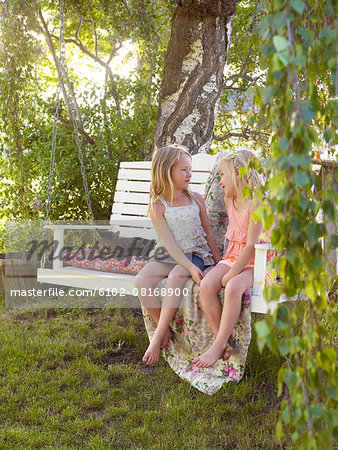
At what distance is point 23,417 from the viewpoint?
2295 millimetres

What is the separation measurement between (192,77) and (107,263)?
1568 millimetres

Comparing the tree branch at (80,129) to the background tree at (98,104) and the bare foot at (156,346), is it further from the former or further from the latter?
the bare foot at (156,346)

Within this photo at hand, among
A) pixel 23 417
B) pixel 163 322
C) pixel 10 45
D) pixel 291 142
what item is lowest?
pixel 23 417

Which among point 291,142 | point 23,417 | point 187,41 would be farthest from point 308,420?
point 187,41

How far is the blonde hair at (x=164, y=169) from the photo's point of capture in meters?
2.78

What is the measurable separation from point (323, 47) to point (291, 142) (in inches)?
8.8

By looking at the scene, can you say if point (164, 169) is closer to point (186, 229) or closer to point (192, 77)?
point (186, 229)

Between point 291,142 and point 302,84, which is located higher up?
point 302,84

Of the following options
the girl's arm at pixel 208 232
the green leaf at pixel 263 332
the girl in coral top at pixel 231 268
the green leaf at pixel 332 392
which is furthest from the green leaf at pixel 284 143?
the girl's arm at pixel 208 232

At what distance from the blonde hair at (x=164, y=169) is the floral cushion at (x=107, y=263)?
609mm

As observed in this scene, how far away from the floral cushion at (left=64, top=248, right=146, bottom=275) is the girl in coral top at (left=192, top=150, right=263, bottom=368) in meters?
0.78

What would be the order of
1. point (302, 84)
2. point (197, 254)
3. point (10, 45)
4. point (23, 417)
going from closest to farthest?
point (302, 84) < point (23, 417) < point (197, 254) < point (10, 45)

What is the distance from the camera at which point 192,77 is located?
3982 mm

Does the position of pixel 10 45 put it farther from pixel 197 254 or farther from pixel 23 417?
pixel 23 417
